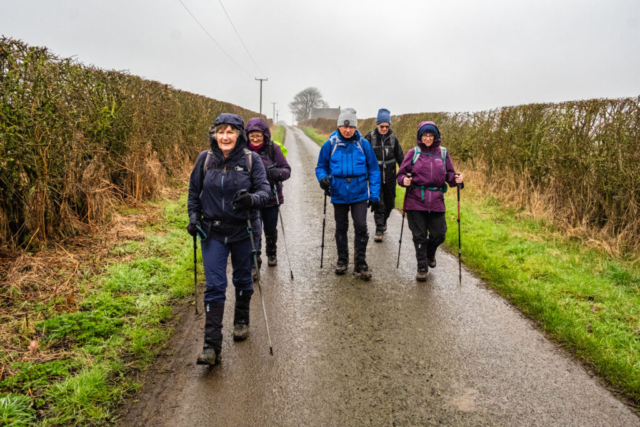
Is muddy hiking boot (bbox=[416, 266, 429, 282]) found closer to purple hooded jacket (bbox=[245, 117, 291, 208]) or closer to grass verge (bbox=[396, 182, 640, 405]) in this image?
grass verge (bbox=[396, 182, 640, 405])

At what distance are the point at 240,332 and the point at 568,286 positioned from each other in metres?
4.13

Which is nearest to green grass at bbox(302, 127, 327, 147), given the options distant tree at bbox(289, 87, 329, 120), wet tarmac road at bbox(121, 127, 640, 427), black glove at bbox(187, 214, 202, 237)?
wet tarmac road at bbox(121, 127, 640, 427)

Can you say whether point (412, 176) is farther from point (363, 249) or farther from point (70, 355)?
point (70, 355)

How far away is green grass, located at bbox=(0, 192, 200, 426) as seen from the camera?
9.41ft

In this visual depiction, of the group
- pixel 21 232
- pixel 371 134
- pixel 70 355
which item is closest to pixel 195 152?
pixel 371 134

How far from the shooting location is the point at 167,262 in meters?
5.80

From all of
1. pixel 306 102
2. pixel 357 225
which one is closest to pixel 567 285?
pixel 357 225

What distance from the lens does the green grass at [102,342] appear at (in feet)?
9.41

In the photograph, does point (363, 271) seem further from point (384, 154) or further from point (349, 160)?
point (384, 154)

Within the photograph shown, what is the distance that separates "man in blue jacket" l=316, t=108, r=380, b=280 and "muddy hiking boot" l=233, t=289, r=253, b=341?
6.56 feet

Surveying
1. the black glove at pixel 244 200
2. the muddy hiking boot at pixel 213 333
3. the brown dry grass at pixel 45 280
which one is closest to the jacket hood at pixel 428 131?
the black glove at pixel 244 200

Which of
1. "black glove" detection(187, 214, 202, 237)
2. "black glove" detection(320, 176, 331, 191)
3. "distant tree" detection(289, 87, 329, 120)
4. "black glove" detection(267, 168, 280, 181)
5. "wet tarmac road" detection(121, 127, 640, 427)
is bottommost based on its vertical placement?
"wet tarmac road" detection(121, 127, 640, 427)

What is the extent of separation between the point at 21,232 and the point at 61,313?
1.70m

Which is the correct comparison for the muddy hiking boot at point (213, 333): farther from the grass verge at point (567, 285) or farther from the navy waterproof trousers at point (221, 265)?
the grass verge at point (567, 285)
